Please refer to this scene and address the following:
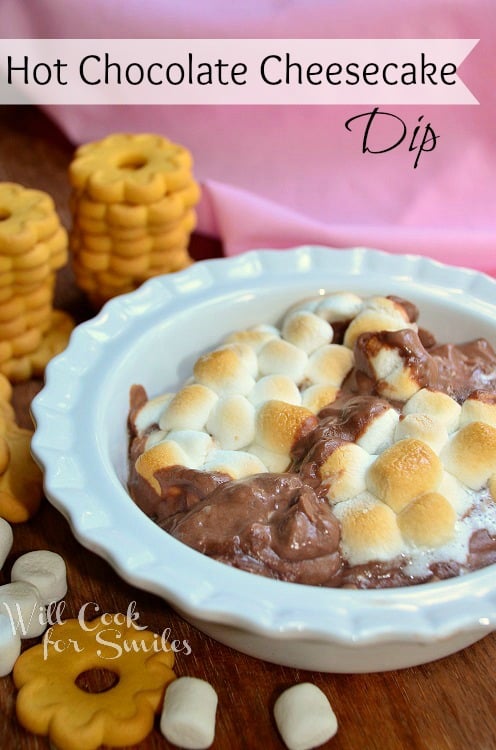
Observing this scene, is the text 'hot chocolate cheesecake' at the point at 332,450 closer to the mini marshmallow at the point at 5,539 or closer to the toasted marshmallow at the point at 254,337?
the toasted marshmallow at the point at 254,337

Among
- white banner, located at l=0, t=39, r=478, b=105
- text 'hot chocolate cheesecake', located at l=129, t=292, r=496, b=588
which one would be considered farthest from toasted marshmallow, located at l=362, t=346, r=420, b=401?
white banner, located at l=0, t=39, r=478, b=105

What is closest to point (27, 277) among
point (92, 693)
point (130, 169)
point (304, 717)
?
point (130, 169)

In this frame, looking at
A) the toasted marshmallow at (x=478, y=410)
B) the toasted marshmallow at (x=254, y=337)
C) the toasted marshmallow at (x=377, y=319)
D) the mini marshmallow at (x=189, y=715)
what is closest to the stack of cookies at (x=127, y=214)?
the toasted marshmallow at (x=254, y=337)

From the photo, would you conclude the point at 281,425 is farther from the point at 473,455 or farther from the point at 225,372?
the point at 473,455

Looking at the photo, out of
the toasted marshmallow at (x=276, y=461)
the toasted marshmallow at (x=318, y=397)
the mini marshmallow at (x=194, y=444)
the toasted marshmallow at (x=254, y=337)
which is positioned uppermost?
the toasted marshmallow at (x=254, y=337)

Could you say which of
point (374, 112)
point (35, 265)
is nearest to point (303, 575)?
point (35, 265)

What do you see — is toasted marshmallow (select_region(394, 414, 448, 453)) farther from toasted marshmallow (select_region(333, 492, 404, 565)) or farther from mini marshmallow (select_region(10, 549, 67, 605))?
mini marshmallow (select_region(10, 549, 67, 605))
